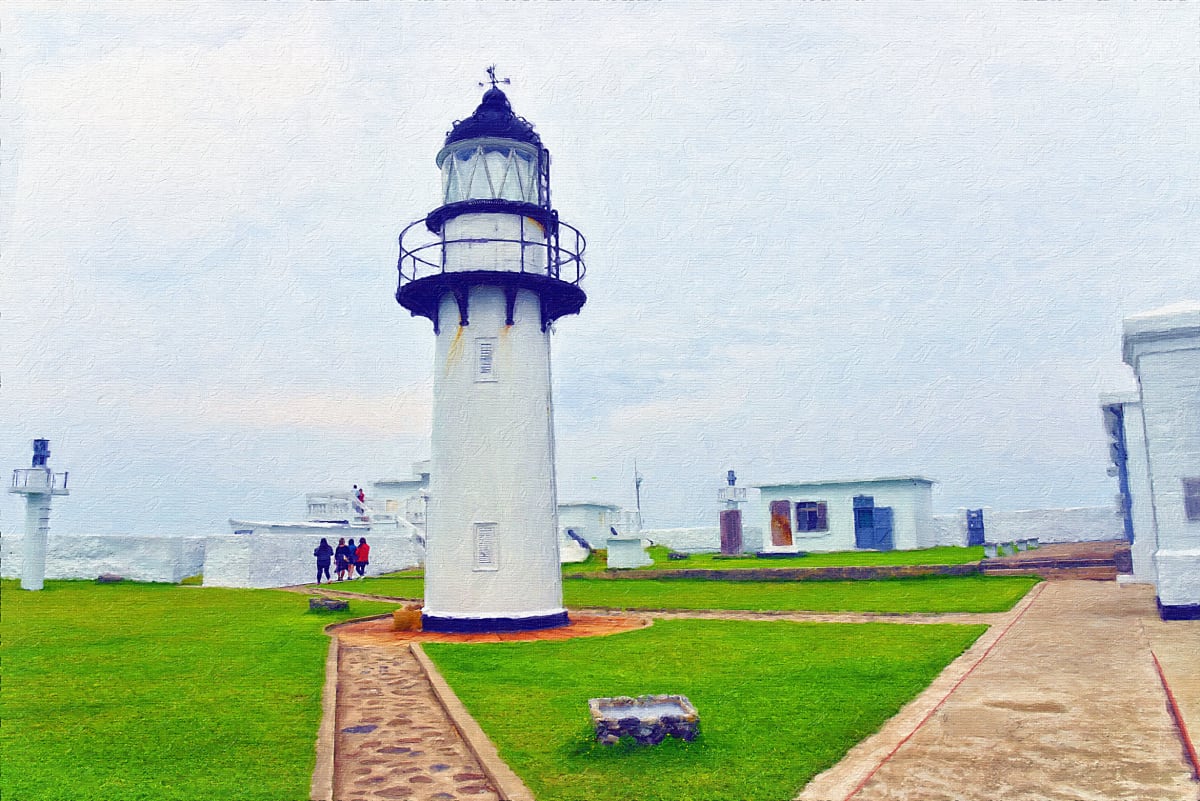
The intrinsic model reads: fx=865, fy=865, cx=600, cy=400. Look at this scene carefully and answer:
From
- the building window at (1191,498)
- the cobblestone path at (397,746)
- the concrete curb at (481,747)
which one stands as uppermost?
the building window at (1191,498)

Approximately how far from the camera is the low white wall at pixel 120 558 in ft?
97.5

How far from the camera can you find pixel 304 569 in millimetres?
30250

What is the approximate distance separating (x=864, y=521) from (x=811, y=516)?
2.15 meters

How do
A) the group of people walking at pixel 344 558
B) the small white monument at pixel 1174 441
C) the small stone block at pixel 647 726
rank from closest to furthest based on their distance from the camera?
the small stone block at pixel 647 726 < the small white monument at pixel 1174 441 < the group of people walking at pixel 344 558

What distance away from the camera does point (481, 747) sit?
6.52 metres

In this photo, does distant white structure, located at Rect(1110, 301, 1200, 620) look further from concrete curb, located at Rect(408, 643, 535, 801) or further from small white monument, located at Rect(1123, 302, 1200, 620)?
concrete curb, located at Rect(408, 643, 535, 801)

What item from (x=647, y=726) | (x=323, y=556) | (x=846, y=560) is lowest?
(x=647, y=726)

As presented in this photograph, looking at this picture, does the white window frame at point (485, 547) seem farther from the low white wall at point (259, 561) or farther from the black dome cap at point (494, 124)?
the low white wall at point (259, 561)

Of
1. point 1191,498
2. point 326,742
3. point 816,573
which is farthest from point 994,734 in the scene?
point 816,573

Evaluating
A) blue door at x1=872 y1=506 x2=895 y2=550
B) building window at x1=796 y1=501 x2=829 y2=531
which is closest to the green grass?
blue door at x1=872 y1=506 x2=895 y2=550

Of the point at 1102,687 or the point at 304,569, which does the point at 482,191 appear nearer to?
the point at 1102,687

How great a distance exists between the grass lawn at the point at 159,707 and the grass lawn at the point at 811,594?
7.92m

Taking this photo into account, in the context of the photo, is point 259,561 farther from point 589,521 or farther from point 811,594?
point 589,521

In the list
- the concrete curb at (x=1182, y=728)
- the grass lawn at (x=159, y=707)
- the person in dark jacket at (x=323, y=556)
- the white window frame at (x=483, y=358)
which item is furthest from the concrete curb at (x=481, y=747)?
the person in dark jacket at (x=323, y=556)
